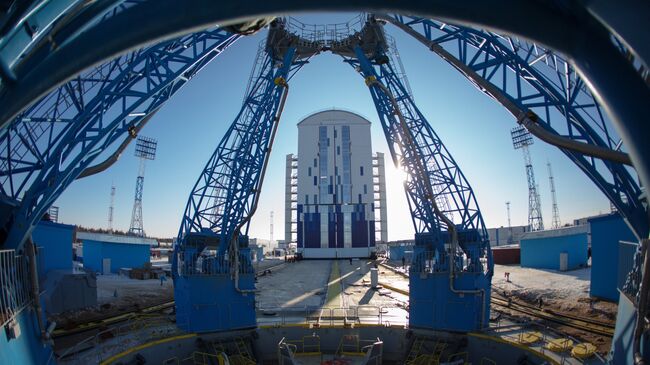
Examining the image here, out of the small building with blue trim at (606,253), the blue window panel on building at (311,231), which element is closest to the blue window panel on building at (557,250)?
the small building with blue trim at (606,253)

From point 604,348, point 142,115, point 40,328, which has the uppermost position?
point 142,115

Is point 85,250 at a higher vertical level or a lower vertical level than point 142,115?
lower

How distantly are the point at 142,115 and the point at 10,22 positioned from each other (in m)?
9.84

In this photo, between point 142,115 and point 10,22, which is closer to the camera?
point 10,22

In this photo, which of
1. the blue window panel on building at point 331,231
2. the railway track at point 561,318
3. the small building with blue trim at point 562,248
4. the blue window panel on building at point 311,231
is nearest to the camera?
the railway track at point 561,318

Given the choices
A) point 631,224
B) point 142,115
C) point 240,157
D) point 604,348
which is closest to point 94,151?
point 142,115

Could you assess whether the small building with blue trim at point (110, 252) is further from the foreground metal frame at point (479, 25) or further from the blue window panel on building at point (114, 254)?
→ the foreground metal frame at point (479, 25)

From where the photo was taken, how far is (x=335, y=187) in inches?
2522

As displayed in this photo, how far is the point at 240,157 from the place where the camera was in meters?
20.8

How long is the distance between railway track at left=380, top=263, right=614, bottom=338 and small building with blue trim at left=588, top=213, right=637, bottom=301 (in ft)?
9.08

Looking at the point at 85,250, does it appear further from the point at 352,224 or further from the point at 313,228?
the point at 352,224

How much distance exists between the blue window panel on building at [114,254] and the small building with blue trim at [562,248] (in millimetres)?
40884

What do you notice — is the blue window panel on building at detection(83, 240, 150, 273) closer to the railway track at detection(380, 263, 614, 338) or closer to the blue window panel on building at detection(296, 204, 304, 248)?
the blue window panel on building at detection(296, 204, 304, 248)

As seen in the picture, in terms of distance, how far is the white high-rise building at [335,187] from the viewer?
207 feet
